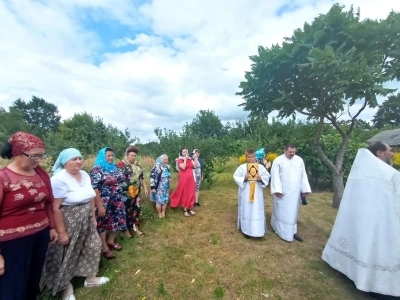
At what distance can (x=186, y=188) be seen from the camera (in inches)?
241

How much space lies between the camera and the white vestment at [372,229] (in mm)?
2877

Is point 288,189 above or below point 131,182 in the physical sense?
below

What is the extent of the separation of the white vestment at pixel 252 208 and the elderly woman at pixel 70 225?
297 cm

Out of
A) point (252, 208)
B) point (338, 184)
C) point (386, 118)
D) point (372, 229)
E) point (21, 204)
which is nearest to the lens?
point (21, 204)

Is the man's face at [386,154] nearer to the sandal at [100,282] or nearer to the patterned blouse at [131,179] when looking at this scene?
the patterned blouse at [131,179]

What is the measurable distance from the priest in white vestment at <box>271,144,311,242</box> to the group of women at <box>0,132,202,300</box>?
2902 mm

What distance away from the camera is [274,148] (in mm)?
11109

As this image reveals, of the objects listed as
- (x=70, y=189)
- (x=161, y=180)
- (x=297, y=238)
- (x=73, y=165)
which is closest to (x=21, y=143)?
(x=73, y=165)

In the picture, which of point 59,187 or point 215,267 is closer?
point 59,187

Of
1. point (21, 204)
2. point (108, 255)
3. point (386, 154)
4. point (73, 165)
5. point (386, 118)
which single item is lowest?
point (108, 255)

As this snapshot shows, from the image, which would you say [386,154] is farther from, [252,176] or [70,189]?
[70,189]

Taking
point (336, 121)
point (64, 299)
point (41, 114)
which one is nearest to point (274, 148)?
point (336, 121)

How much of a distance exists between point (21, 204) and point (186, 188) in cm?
435

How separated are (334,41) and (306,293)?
18.7ft
